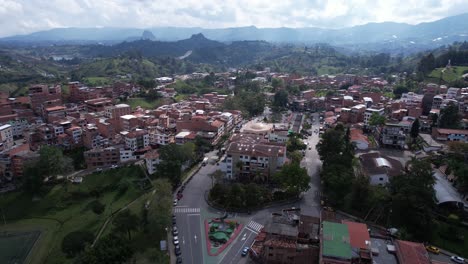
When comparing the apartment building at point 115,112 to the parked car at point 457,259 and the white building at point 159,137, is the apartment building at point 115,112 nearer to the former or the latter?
the white building at point 159,137

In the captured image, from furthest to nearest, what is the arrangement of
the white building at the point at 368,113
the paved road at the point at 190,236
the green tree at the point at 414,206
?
1. the white building at the point at 368,113
2. the green tree at the point at 414,206
3. the paved road at the point at 190,236

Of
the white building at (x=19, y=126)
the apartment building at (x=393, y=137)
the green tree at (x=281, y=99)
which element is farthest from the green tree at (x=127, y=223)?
the green tree at (x=281, y=99)

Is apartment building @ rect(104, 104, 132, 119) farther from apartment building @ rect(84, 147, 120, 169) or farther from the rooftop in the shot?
the rooftop

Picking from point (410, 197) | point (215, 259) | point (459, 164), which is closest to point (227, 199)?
point (215, 259)

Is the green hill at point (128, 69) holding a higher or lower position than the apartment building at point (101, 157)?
higher

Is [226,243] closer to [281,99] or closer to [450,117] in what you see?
[450,117]

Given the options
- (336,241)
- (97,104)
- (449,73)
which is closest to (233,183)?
(336,241)
